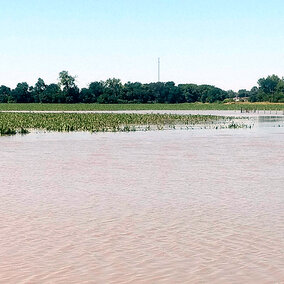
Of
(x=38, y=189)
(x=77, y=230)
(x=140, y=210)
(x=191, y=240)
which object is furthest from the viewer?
(x=38, y=189)

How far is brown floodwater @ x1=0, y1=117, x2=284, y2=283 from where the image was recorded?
8.65m

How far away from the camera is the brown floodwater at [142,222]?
865cm

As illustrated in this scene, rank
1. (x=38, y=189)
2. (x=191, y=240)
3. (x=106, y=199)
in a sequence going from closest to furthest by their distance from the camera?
1. (x=191, y=240)
2. (x=106, y=199)
3. (x=38, y=189)

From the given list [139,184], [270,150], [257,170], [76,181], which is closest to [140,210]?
[139,184]

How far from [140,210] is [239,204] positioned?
2.46 metres

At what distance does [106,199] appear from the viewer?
1460 cm

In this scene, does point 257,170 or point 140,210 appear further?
point 257,170

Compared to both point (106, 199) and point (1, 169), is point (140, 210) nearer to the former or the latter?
point (106, 199)

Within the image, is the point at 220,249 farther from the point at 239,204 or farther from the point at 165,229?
the point at 239,204

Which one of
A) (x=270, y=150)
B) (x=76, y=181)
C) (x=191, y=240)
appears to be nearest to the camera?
(x=191, y=240)

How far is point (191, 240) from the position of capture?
10.4 meters

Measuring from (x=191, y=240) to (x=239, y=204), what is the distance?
375 centimetres

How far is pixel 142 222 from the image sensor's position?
38.9 feet

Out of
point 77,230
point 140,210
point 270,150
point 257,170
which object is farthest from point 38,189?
point 270,150
